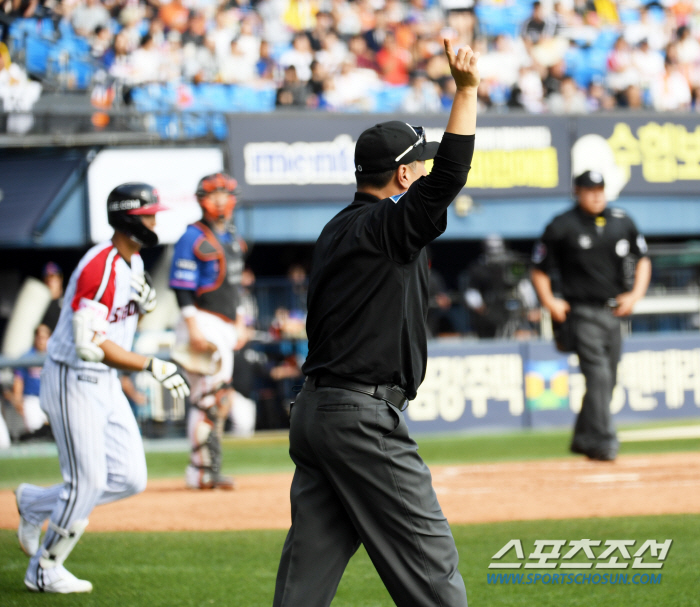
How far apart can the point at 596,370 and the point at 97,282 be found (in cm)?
484

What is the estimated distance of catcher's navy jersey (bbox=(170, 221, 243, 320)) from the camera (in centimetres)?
784

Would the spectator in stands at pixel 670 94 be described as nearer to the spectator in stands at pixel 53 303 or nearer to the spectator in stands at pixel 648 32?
the spectator in stands at pixel 648 32

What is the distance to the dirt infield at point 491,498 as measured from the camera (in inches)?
261

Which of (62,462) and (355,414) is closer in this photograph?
(355,414)

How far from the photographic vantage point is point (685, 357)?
1366 cm

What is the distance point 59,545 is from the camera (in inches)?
188

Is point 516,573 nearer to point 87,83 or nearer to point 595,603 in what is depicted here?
point 595,603

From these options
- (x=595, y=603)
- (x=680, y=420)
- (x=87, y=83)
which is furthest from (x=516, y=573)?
(x=87, y=83)

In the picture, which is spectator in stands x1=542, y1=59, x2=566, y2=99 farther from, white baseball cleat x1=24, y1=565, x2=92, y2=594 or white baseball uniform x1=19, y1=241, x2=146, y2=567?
white baseball cleat x1=24, y1=565, x2=92, y2=594

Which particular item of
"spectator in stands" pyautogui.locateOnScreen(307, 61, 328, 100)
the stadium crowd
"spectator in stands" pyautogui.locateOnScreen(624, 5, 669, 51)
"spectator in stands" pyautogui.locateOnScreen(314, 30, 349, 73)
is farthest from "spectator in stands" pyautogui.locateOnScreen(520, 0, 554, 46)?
"spectator in stands" pyautogui.locateOnScreen(307, 61, 328, 100)

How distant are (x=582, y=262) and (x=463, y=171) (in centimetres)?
575

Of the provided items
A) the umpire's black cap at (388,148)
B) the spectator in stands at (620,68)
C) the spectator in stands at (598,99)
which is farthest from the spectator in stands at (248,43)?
the umpire's black cap at (388,148)

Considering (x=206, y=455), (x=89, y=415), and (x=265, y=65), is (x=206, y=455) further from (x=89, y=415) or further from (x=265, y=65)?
(x=265, y=65)

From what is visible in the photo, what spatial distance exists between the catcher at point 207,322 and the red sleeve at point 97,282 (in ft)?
9.24
